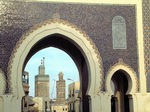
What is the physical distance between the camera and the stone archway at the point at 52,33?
34.9ft

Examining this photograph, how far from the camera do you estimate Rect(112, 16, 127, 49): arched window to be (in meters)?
11.3

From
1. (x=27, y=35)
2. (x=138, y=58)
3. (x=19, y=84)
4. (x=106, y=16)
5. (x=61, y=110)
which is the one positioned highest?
(x=106, y=16)

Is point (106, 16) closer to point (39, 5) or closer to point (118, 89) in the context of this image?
point (39, 5)

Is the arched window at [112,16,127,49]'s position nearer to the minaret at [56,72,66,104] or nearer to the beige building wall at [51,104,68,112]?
the beige building wall at [51,104,68,112]

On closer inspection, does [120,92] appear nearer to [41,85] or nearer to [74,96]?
[74,96]

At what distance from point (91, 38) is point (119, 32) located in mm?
1019

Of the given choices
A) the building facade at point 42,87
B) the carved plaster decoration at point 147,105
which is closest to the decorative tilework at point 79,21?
the carved plaster decoration at point 147,105

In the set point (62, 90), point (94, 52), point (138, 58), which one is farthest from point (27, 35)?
point (62, 90)

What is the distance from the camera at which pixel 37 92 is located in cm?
4206

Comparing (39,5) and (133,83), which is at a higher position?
(39,5)

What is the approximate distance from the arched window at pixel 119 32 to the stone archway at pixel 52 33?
783 mm

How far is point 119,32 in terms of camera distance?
11.4 meters

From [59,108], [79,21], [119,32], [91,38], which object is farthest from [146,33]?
[59,108]

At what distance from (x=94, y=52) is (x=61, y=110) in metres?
31.8
